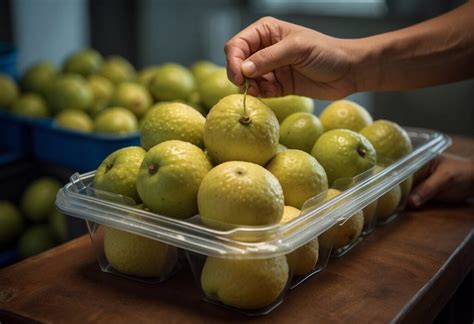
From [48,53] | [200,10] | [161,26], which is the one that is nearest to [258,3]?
[200,10]

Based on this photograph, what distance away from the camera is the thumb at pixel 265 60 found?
1141mm

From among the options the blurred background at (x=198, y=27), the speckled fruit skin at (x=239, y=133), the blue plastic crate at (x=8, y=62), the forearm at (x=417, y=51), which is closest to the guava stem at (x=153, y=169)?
the speckled fruit skin at (x=239, y=133)

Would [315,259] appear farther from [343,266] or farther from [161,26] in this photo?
[161,26]

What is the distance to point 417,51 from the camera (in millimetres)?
1385

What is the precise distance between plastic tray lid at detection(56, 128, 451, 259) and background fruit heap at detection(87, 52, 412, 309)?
0.02 meters

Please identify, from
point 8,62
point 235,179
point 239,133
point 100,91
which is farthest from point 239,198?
point 8,62

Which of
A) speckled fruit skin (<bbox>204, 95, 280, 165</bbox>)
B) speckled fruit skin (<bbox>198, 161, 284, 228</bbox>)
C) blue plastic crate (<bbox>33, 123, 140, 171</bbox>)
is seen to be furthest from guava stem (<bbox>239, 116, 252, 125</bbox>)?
blue plastic crate (<bbox>33, 123, 140, 171</bbox>)

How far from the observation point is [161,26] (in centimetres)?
390

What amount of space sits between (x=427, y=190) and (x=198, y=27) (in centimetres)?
282

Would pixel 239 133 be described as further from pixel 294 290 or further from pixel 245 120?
pixel 294 290

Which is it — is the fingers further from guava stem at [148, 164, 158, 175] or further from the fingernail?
guava stem at [148, 164, 158, 175]

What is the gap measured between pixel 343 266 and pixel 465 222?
1.26 feet

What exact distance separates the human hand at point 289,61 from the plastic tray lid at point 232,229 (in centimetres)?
28

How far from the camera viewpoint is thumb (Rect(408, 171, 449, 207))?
1356mm
